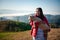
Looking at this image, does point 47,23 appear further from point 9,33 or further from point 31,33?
point 9,33

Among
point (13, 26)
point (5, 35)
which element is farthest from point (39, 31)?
point (5, 35)

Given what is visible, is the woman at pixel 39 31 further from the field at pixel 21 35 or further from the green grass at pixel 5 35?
the green grass at pixel 5 35

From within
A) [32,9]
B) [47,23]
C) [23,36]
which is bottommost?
[23,36]

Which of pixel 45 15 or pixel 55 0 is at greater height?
pixel 55 0

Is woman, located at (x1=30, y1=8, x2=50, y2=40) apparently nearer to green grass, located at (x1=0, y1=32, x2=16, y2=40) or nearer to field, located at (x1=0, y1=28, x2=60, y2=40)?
field, located at (x1=0, y1=28, x2=60, y2=40)

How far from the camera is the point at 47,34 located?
3.01 meters

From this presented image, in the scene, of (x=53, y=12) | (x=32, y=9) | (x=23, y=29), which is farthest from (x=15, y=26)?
(x=53, y=12)

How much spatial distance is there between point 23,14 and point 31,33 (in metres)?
0.30

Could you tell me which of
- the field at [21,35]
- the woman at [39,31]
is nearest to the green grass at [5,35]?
the field at [21,35]

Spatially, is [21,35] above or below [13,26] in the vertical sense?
below

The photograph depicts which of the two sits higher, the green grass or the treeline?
the treeline

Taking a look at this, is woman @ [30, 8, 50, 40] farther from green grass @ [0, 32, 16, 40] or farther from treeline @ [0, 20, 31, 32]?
green grass @ [0, 32, 16, 40]

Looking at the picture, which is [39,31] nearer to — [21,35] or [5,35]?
[21,35]

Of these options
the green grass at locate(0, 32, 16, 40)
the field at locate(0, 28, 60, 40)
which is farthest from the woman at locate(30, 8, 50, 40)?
the green grass at locate(0, 32, 16, 40)
